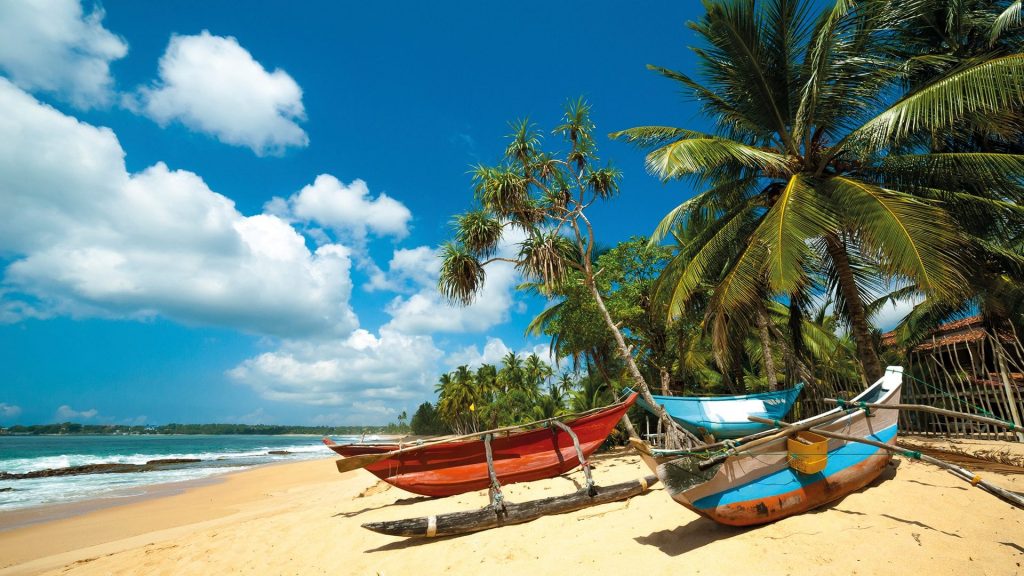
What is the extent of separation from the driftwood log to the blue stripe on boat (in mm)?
2283

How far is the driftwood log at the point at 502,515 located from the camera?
534 centimetres

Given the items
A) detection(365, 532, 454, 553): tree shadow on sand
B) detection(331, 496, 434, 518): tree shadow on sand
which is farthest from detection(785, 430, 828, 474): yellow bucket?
detection(331, 496, 434, 518): tree shadow on sand

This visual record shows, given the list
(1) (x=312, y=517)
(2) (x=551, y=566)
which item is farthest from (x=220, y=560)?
(2) (x=551, y=566)

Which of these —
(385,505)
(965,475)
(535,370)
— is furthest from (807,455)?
(535,370)

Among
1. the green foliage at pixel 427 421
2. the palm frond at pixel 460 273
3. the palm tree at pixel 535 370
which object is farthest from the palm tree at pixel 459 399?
the palm frond at pixel 460 273

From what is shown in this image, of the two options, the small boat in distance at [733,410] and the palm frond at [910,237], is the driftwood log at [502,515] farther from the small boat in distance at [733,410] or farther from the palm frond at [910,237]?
the palm frond at [910,237]

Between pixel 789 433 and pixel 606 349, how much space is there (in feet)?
35.2

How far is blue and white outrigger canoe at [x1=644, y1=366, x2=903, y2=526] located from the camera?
13.1ft

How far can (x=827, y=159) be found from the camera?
25.2 ft

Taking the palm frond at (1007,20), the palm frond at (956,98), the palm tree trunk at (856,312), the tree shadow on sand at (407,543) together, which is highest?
the palm frond at (1007,20)

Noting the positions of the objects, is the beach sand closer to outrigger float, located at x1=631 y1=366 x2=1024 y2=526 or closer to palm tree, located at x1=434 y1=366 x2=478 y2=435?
outrigger float, located at x1=631 y1=366 x2=1024 y2=526

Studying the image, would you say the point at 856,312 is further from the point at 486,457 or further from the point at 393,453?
the point at 393,453

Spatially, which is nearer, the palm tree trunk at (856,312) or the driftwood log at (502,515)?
the driftwood log at (502,515)

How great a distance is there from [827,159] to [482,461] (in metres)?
7.88
